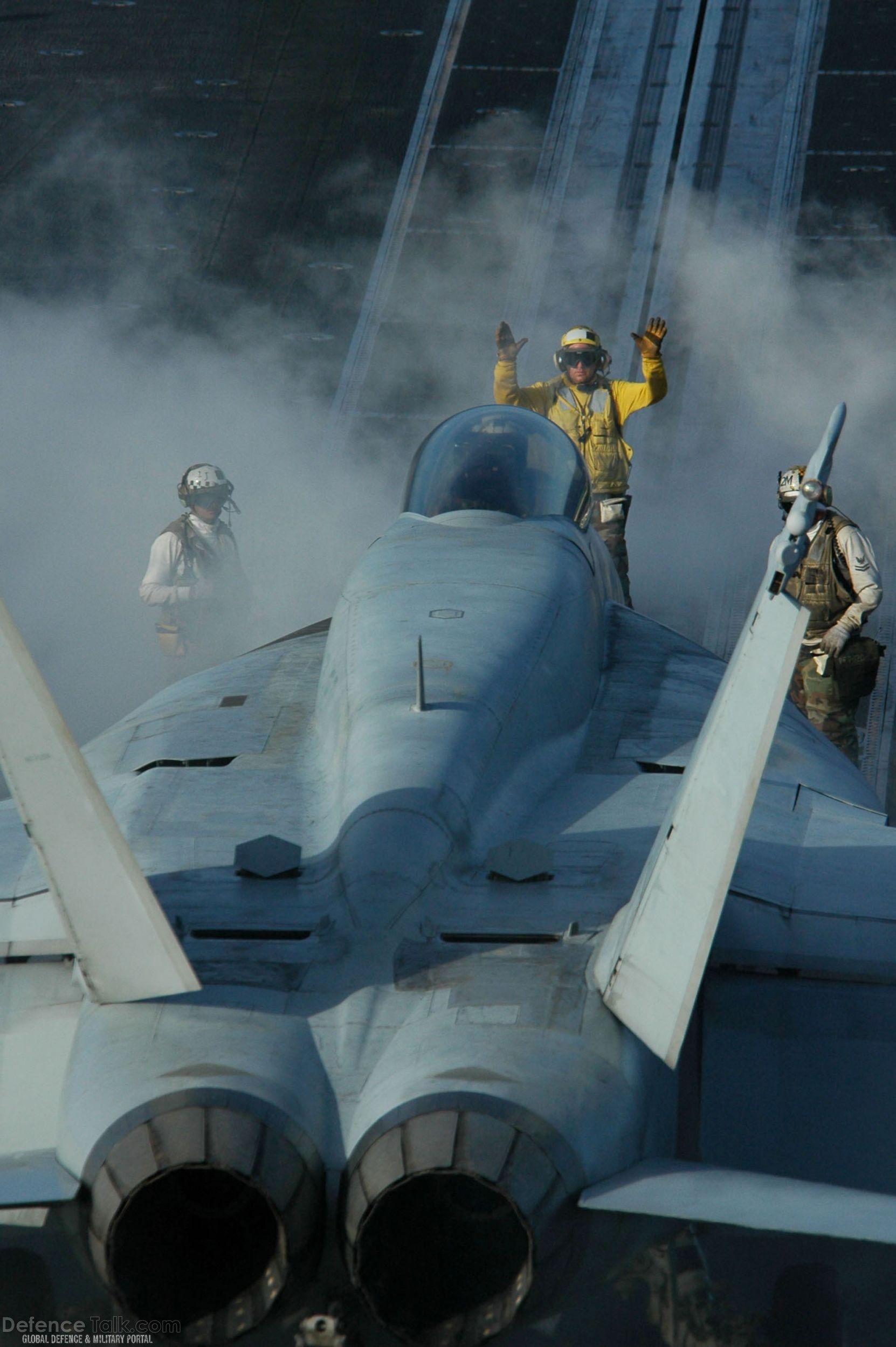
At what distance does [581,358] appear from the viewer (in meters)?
13.8

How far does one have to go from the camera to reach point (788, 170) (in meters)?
21.9

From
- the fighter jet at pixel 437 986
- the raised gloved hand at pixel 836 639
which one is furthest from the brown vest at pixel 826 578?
the fighter jet at pixel 437 986

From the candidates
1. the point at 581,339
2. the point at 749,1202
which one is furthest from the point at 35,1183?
the point at 581,339

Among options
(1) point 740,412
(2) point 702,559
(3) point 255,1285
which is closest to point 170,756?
(3) point 255,1285

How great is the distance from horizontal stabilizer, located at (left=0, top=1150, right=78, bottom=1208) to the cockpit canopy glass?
5.89m

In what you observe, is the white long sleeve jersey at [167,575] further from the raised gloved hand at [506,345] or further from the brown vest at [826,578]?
the brown vest at [826,578]

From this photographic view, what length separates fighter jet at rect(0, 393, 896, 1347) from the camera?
4480 mm

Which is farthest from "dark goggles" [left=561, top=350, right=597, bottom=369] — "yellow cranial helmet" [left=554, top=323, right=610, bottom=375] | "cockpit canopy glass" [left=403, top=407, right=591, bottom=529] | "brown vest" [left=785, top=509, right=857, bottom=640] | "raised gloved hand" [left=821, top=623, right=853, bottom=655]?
"raised gloved hand" [left=821, top=623, right=853, bottom=655]

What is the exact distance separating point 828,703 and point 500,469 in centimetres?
346

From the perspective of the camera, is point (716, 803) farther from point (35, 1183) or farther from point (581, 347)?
point (581, 347)

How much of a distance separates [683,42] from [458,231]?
528cm

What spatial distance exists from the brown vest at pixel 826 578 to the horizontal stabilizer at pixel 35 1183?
790 centimetres

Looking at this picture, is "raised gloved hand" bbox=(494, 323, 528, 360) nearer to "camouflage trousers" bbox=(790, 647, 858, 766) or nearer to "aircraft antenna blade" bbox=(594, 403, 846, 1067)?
"camouflage trousers" bbox=(790, 647, 858, 766)

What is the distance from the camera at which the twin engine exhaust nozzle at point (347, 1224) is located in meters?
4.41
